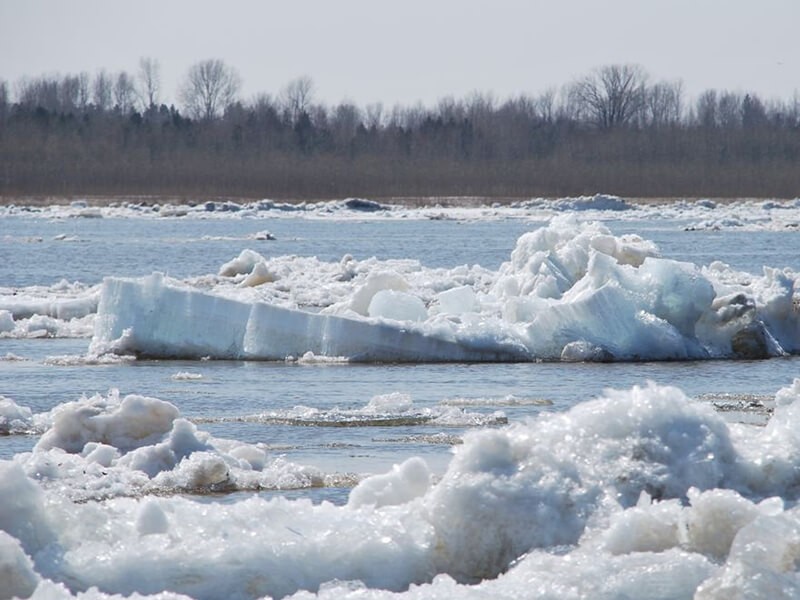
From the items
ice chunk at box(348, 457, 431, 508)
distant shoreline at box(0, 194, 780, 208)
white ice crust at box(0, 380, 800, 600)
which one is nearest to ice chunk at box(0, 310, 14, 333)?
white ice crust at box(0, 380, 800, 600)

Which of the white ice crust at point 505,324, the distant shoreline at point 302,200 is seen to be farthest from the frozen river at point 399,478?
the distant shoreline at point 302,200

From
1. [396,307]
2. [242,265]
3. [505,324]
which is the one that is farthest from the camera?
[242,265]

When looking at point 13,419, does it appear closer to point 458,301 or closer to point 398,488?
point 398,488

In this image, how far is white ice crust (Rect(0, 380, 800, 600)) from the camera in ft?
18.1

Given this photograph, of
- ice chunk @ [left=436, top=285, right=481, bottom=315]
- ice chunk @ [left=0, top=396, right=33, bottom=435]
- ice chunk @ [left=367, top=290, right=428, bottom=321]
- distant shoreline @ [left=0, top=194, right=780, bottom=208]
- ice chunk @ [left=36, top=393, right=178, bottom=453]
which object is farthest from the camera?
distant shoreline @ [left=0, top=194, right=780, bottom=208]

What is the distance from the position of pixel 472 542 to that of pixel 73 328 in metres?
11.2

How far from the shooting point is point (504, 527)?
19.6 ft

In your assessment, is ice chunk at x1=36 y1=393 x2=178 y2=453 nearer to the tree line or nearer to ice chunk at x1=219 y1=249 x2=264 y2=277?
ice chunk at x1=219 y1=249 x2=264 y2=277

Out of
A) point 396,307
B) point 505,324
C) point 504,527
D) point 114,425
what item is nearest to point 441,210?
point 396,307

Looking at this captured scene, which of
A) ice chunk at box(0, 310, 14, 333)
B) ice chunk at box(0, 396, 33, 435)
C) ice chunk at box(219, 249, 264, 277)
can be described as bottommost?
ice chunk at box(0, 310, 14, 333)

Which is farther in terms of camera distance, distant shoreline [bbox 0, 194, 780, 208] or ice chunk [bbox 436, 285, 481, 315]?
distant shoreline [bbox 0, 194, 780, 208]

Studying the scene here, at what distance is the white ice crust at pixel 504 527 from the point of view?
5.52 metres

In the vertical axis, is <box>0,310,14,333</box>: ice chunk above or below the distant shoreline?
below

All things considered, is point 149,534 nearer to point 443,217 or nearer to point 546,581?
point 546,581
